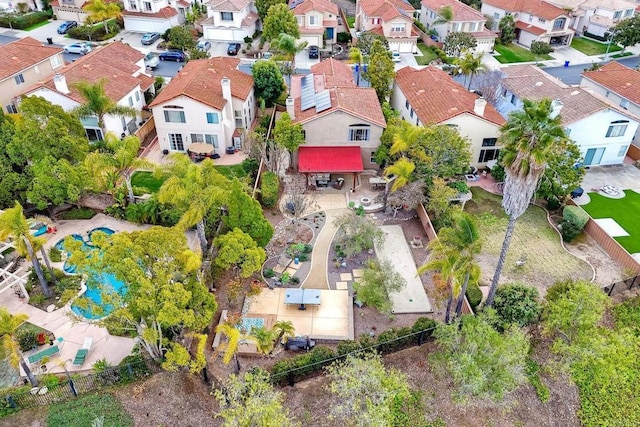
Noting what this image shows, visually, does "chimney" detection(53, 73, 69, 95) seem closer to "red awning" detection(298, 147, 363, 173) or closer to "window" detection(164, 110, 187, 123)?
"window" detection(164, 110, 187, 123)

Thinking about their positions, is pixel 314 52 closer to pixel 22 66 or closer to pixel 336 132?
pixel 336 132

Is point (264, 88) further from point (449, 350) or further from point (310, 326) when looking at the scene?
point (449, 350)

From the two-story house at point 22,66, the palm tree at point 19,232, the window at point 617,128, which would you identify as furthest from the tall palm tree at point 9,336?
the window at point 617,128

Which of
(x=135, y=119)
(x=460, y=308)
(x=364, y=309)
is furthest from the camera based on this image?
(x=135, y=119)

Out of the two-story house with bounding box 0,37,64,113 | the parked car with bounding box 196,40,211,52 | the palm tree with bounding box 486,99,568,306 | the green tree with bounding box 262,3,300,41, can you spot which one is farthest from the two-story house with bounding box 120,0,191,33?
the palm tree with bounding box 486,99,568,306

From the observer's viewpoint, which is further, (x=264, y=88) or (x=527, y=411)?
(x=264, y=88)

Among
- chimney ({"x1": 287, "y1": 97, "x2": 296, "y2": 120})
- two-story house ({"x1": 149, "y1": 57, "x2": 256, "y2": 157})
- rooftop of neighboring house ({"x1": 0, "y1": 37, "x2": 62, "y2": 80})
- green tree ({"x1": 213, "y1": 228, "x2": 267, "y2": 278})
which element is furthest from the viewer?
rooftop of neighboring house ({"x1": 0, "y1": 37, "x2": 62, "y2": 80})

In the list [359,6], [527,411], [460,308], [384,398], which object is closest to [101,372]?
[384,398]

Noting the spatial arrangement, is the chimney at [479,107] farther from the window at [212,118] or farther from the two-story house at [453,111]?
the window at [212,118]
